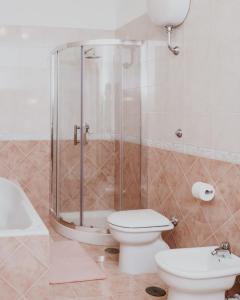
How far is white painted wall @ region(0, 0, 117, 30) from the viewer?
445 centimetres

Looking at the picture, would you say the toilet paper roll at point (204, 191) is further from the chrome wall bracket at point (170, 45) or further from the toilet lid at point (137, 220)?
the chrome wall bracket at point (170, 45)

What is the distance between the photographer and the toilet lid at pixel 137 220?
10.3 feet

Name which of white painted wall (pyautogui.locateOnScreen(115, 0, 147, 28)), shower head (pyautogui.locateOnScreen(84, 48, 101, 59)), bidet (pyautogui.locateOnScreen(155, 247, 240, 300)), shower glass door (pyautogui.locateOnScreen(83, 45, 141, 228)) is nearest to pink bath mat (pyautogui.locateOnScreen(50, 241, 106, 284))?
shower glass door (pyautogui.locateOnScreen(83, 45, 141, 228))

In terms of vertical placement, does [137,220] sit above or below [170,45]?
below

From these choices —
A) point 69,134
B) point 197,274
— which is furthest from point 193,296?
point 69,134

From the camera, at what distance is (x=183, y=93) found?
330cm

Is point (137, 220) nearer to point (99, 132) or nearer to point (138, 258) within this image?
point (138, 258)

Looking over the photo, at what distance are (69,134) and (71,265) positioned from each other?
4.45 feet

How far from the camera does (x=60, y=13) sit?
15.1ft

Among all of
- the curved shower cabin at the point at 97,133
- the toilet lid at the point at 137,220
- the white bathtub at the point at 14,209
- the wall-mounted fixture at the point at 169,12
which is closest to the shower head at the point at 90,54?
the curved shower cabin at the point at 97,133

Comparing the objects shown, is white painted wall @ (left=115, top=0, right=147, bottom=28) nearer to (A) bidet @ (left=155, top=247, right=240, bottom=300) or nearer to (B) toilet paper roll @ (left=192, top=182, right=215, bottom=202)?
(B) toilet paper roll @ (left=192, top=182, right=215, bottom=202)

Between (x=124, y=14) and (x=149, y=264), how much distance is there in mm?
2570

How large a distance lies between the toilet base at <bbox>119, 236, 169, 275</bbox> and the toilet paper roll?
2.07 feet

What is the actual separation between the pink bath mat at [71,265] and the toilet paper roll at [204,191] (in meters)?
0.91
